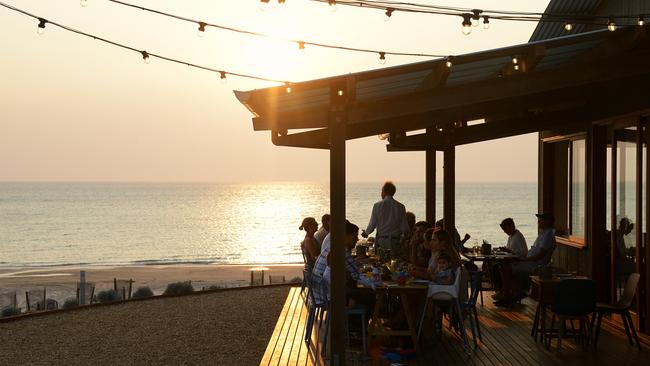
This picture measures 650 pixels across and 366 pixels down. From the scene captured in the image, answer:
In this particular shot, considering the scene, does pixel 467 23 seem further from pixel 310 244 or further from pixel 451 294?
pixel 310 244

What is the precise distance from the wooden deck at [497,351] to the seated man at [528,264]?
4.19ft

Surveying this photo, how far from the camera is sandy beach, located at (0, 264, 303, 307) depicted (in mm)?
31992

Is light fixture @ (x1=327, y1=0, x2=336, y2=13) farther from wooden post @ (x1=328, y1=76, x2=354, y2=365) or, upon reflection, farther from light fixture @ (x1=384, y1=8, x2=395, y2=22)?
wooden post @ (x1=328, y1=76, x2=354, y2=365)

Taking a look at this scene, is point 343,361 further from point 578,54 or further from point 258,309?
point 258,309

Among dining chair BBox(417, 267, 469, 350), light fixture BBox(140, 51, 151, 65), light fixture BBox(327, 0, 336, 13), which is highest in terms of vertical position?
light fixture BBox(327, 0, 336, 13)

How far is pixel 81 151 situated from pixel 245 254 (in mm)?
57868

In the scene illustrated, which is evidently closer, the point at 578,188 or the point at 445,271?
the point at 445,271

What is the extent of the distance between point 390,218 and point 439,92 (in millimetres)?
4158

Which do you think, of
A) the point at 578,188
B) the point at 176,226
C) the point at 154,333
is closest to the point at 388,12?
the point at 578,188

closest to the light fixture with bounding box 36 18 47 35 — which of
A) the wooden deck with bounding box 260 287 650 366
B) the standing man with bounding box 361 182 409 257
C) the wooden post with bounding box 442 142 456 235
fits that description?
the wooden deck with bounding box 260 287 650 366

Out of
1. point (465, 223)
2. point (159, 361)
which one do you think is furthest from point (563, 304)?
point (465, 223)

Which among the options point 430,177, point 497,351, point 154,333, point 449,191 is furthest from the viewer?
point 430,177

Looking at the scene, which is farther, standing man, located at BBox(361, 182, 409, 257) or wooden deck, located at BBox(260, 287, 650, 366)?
standing man, located at BBox(361, 182, 409, 257)

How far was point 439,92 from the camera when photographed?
8.02 metres
